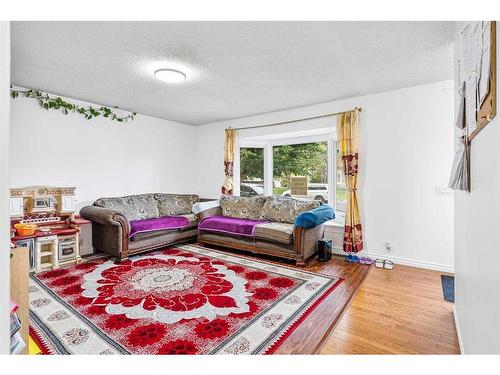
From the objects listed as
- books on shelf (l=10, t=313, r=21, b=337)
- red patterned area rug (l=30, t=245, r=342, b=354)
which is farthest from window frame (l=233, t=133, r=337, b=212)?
books on shelf (l=10, t=313, r=21, b=337)

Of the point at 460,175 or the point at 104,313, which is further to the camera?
the point at 104,313

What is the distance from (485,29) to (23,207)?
455 centimetres

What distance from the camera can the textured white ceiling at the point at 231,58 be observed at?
6.91 ft

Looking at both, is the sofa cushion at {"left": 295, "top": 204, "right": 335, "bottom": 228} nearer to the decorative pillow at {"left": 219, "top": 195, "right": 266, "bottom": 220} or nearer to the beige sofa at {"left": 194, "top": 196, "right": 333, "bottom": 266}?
the beige sofa at {"left": 194, "top": 196, "right": 333, "bottom": 266}

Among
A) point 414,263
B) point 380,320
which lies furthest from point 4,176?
point 414,263

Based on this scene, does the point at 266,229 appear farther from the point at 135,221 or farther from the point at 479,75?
the point at 479,75

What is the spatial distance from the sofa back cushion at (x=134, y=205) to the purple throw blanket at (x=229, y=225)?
3.08 feet

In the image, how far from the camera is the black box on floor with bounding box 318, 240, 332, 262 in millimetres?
3627

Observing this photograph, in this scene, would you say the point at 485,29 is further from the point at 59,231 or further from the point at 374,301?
the point at 59,231

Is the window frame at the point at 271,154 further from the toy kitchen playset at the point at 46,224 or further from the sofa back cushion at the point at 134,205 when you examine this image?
the toy kitchen playset at the point at 46,224

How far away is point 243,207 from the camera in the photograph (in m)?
4.53

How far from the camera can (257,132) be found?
4879 millimetres
